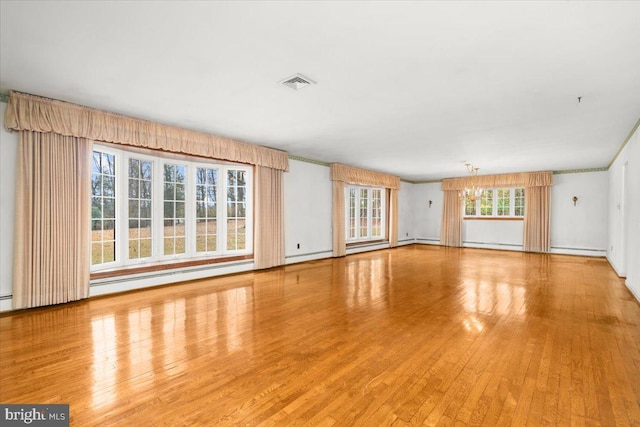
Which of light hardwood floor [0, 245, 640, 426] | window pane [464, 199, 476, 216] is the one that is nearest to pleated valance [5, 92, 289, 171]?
light hardwood floor [0, 245, 640, 426]

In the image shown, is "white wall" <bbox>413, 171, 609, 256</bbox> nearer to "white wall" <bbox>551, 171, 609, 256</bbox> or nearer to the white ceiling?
"white wall" <bbox>551, 171, 609, 256</bbox>

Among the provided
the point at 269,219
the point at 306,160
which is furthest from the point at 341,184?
the point at 269,219

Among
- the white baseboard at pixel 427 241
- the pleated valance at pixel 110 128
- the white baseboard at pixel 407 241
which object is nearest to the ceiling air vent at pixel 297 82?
the pleated valance at pixel 110 128

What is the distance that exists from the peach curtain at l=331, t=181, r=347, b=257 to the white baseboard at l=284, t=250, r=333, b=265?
0.26 metres

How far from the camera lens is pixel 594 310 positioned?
3.82 meters

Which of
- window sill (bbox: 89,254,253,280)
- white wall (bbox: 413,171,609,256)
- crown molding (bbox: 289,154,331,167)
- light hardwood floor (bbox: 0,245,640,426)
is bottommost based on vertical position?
light hardwood floor (bbox: 0,245,640,426)

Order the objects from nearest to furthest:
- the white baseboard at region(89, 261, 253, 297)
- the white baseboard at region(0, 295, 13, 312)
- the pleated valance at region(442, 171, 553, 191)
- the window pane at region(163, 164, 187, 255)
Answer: the white baseboard at region(0, 295, 13, 312) < the white baseboard at region(89, 261, 253, 297) < the window pane at region(163, 164, 187, 255) < the pleated valance at region(442, 171, 553, 191)

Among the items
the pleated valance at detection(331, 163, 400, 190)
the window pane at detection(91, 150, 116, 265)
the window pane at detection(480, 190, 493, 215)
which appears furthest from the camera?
the window pane at detection(480, 190, 493, 215)

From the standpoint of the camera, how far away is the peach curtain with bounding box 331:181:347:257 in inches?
325

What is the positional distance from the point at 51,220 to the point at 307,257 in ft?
16.3

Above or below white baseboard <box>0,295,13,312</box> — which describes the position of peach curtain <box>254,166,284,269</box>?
above

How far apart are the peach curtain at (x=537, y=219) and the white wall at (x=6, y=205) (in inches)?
456

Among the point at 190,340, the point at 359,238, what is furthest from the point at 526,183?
the point at 190,340

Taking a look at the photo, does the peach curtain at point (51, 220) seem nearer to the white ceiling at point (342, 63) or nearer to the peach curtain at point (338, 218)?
the white ceiling at point (342, 63)
